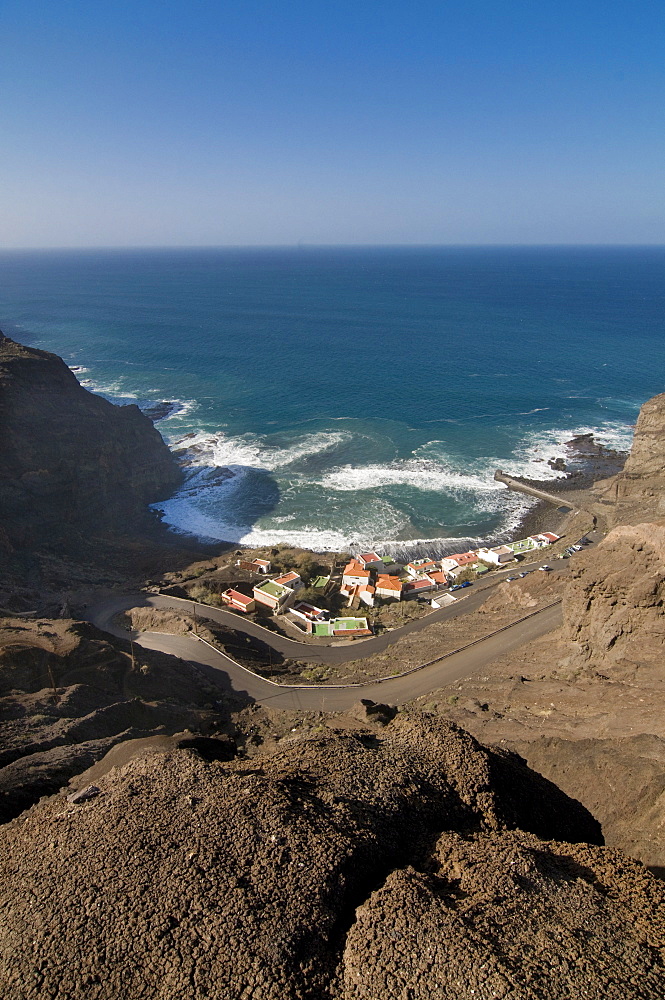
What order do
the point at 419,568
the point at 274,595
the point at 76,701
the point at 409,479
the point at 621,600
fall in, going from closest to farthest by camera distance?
the point at 621,600 < the point at 76,701 < the point at 274,595 < the point at 419,568 < the point at 409,479

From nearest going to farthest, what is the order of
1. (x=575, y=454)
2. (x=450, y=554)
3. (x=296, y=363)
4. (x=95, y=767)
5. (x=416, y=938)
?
(x=416, y=938), (x=95, y=767), (x=450, y=554), (x=575, y=454), (x=296, y=363)

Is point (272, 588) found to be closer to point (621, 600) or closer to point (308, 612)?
point (308, 612)

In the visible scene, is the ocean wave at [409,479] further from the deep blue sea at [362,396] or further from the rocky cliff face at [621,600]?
the rocky cliff face at [621,600]

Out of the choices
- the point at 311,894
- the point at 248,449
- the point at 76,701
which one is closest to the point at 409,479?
the point at 248,449

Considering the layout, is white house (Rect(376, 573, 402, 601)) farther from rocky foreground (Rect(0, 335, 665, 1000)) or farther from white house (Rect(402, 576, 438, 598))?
rocky foreground (Rect(0, 335, 665, 1000))

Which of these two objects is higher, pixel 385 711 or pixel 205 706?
pixel 385 711

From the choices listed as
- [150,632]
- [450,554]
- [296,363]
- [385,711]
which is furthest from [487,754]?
[296,363]

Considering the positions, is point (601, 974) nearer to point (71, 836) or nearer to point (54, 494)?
point (71, 836)
